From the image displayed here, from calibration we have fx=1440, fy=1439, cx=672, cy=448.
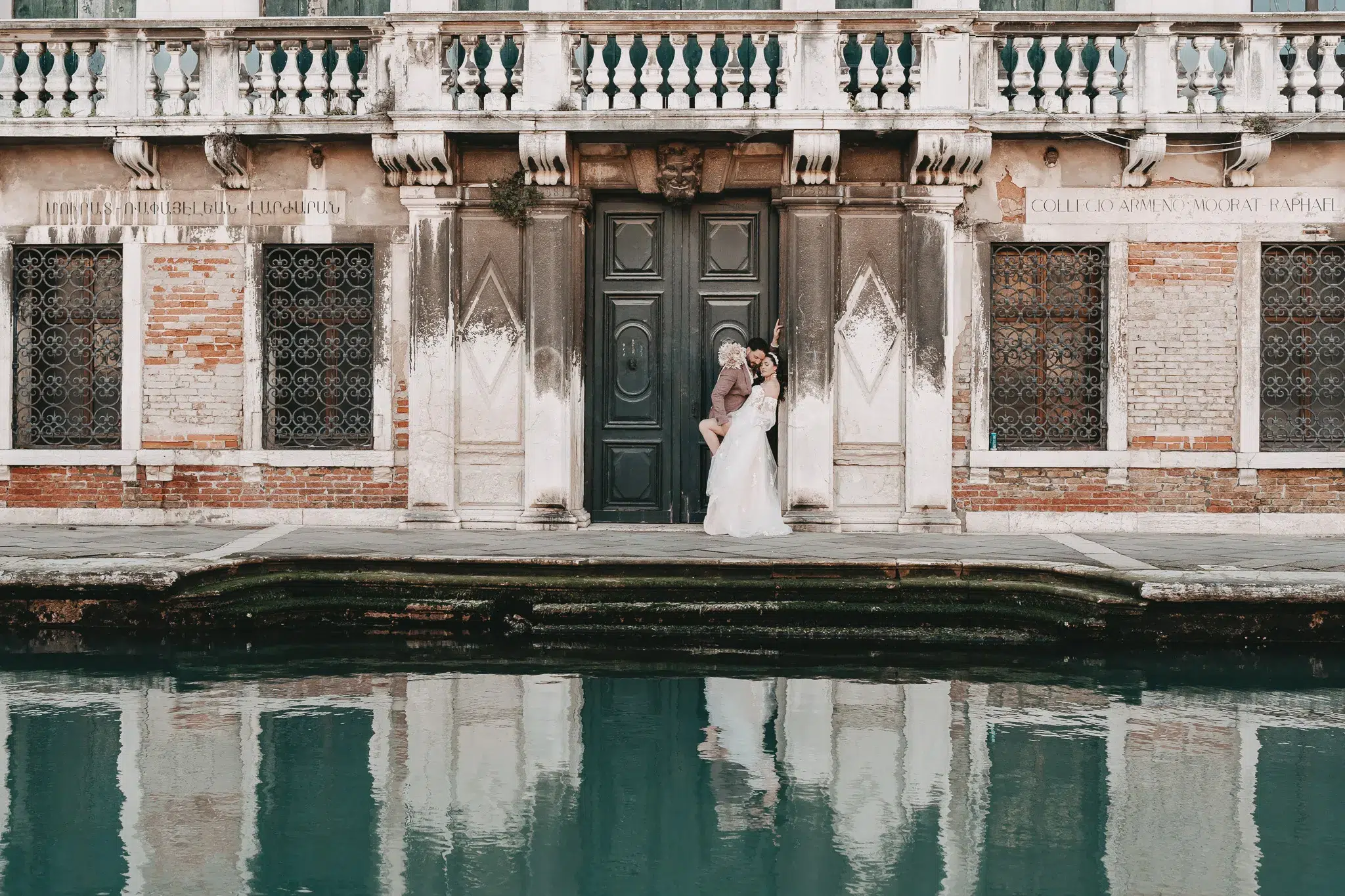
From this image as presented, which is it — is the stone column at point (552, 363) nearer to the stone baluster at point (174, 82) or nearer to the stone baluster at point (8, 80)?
the stone baluster at point (174, 82)

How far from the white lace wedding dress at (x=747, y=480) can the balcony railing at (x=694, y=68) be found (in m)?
2.56

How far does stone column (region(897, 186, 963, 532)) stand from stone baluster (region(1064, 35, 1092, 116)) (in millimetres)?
1202

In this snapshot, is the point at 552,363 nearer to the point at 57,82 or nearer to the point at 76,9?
the point at 57,82

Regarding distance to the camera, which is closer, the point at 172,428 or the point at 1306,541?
the point at 1306,541

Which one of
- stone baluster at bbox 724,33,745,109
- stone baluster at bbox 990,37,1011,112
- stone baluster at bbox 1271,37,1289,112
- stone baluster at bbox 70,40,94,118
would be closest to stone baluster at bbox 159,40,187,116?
stone baluster at bbox 70,40,94,118

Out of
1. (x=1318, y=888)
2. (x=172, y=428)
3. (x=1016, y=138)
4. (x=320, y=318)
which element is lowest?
(x=1318, y=888)

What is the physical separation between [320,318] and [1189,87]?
8.09m

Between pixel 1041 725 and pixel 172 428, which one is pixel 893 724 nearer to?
pixel 1041 725

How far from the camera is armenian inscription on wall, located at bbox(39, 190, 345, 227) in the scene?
43.4ft

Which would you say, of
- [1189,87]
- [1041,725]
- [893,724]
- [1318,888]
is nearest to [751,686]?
[893,724]

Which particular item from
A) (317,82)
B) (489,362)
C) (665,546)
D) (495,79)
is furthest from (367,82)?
(665,546)

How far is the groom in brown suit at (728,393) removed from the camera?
12461 millimetres

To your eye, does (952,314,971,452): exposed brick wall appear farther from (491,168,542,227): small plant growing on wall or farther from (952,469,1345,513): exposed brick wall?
(491,168,542,227): small plant growing on wall

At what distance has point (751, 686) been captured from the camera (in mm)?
7957
